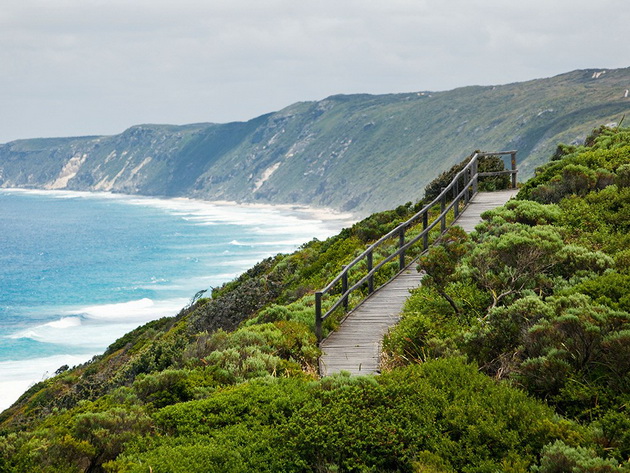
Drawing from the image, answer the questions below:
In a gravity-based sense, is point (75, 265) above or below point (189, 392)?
below

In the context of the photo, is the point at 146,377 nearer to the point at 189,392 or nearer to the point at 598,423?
the point at 189,392

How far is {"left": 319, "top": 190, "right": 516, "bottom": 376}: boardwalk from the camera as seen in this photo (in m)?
10.6

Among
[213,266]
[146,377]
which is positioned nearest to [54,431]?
[146,377]

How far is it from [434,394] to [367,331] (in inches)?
186

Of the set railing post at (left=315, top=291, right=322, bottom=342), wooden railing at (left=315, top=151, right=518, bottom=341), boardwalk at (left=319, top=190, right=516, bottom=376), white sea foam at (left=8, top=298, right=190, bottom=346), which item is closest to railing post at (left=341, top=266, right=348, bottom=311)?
wooden railing at (left=315, top=151, right=518, bottom=341)

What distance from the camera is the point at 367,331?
1214 cm

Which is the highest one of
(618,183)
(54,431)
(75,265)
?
(618,183)

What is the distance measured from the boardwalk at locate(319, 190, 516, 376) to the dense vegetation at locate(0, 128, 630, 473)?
369 mm

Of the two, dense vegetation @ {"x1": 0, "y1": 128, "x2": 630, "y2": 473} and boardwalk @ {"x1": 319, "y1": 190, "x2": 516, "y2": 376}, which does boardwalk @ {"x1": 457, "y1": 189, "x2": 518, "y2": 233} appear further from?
dense vegetation @ {"x1": 0, "y1": 128, "x2": 630, "y2": 473}

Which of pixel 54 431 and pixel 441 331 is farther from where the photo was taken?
pixel 441 331

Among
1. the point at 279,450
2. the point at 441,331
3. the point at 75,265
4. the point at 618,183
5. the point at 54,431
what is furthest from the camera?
the point at 75,265

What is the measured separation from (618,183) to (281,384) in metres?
9.52

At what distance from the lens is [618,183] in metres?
14.6

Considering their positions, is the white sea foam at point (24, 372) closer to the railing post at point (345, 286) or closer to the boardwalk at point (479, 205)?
the boardwalk at point (479, 205)
